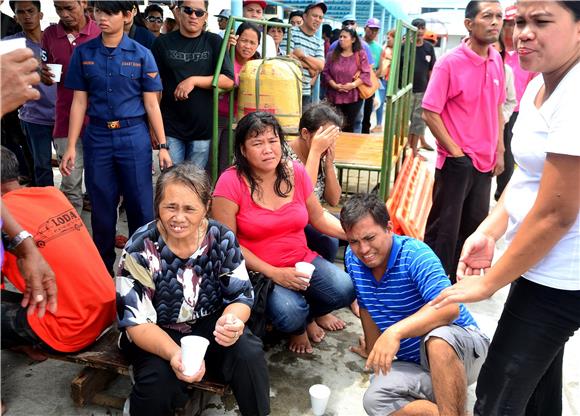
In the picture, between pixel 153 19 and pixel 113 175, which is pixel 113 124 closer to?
pixel 113 175

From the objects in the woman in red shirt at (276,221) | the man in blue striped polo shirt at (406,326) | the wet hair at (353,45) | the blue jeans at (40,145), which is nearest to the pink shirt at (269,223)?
the woman in red shirt at (276,221)

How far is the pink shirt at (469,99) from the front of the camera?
3324 millimetres

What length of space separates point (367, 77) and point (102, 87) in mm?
4384

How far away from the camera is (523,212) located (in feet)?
5.43

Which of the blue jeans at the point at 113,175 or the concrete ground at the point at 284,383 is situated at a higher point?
the blue jeans at the point at 113,175

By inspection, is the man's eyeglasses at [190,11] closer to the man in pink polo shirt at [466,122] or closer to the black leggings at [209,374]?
the man in pink polo shirt at [466,122]

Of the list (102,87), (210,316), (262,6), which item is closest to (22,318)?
(210,316)

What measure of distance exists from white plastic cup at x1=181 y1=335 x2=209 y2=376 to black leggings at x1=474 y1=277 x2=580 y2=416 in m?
1.03

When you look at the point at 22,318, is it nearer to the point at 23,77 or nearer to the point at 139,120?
the point at 23,77

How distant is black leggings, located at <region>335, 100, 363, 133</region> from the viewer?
696 centimetres

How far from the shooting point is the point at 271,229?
9.12 ft

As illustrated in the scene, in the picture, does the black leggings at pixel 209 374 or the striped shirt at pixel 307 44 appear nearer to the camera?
the black leggings at pixel 209 374

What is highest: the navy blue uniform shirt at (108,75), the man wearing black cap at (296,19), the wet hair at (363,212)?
the man wearing black cap at (296,19)

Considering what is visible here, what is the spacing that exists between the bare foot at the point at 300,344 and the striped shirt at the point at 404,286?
2.23 ft
